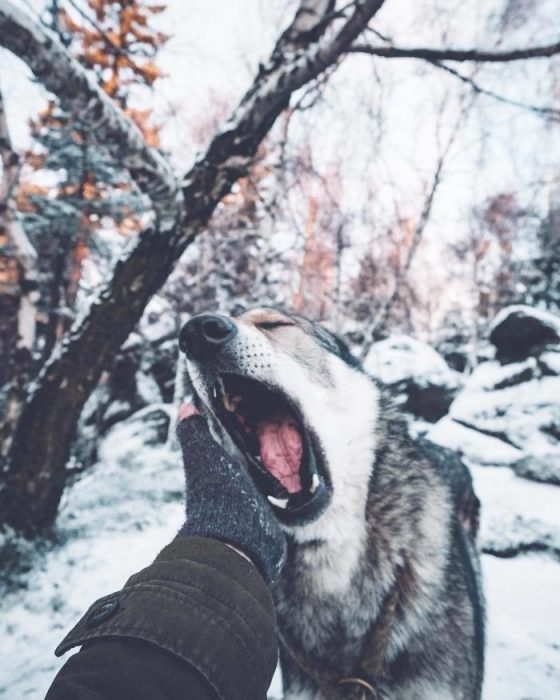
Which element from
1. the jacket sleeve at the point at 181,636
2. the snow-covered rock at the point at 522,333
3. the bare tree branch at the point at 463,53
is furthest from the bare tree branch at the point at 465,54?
the snow-covered rock at the point at 522,333

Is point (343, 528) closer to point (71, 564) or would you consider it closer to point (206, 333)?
point (206, 333)

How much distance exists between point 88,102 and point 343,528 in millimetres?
2899

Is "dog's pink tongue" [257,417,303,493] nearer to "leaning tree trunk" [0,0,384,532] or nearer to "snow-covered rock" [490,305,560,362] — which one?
"leaning tree trunk" [0,0,384,532]

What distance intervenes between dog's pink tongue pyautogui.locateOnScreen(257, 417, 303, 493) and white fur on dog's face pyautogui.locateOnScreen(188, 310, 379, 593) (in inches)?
6.4

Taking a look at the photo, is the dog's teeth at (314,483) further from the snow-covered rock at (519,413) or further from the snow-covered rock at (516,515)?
the snow-covered rock at (519,413)

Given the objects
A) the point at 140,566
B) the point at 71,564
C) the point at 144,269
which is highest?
the point at 144,269

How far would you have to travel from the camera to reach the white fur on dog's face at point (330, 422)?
1631 mm

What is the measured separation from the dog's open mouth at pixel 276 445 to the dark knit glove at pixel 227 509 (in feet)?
0.45

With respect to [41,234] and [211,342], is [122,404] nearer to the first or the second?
[41,234]

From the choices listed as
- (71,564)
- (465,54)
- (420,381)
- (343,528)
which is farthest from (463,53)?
(420,381)

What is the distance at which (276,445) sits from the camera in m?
1.88

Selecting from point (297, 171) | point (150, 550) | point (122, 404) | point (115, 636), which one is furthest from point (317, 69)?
point (122, 404)

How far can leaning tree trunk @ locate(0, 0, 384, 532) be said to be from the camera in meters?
3.19

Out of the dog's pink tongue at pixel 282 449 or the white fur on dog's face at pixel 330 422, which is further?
the dog's pink tongue at pixel 282 449
